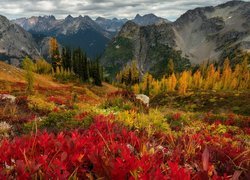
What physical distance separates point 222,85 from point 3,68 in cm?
9329

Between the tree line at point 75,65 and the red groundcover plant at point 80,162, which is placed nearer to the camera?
the red groundcover plant at point 80,162

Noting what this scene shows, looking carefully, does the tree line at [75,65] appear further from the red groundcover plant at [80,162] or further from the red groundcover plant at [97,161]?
the red groundcover plant at [80,162]

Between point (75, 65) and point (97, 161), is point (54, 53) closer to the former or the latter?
point (75, 65)

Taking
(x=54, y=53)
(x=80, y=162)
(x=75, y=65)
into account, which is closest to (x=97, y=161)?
(x=80, y=162)

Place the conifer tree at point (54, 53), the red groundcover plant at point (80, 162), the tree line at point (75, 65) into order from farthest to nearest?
the conifer tree at point (54, 53)
the tree line at point (75, 65)
the red groundcover plant at point (80, 162)

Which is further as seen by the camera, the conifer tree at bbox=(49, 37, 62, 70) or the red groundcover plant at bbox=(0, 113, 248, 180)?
the conifer tree at bbox=(49, 37, 62, 70)

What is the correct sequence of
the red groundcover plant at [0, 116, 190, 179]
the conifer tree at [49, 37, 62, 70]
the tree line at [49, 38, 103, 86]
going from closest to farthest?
the red groundcover plant at [0, 116, 190, 179], the tree line at [49, 38, 103, 86], the conifer tree at [49, 37, 62, 70]

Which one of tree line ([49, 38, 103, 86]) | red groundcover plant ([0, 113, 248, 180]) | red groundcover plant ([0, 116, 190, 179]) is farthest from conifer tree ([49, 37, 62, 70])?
red groundcover plant ([0, 116, 190, 179])

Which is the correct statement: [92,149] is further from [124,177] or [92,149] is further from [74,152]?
[124,177]

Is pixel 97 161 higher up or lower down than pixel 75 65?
higher up

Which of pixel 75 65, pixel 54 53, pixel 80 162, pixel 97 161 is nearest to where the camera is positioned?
pixel 97 161

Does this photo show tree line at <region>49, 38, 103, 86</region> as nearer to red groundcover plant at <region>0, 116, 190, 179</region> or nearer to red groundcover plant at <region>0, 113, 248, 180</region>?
red groundcover plant at <region>0, 113, 248, 180</region>

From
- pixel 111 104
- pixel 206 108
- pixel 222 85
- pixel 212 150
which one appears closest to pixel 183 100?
pixel 206 108

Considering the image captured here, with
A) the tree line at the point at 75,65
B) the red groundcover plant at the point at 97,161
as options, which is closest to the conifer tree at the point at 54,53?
the tree line at the point at 75,65
